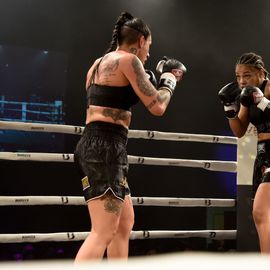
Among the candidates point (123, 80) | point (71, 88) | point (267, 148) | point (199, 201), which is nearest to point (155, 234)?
point (199, 201)

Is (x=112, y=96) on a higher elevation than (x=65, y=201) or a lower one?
higher

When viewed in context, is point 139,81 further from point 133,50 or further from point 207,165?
point 207,165

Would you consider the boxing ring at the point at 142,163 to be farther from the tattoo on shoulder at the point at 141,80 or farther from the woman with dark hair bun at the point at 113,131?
the tattoo on shoulder at the point at 141,80

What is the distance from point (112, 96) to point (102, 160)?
0.86ft

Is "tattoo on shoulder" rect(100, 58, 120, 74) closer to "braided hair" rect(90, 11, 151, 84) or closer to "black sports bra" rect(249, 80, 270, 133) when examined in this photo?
"braided hair" rect(90, 11, 151, 84)

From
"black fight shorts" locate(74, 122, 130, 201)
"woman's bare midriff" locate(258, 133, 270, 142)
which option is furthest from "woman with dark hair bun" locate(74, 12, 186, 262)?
"woman's bare midriff" locate(258, 133, 270, 142)

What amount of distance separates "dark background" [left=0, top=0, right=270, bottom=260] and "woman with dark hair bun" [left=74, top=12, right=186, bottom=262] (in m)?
2.50

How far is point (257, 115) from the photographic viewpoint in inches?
101

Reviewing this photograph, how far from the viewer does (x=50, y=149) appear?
4.54 m

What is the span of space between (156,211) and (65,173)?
1011mm

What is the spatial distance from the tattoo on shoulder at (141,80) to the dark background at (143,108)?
2.59 metres

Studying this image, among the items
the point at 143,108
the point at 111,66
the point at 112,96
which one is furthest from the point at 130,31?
the point at 143,108

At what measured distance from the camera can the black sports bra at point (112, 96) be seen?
1.90 meters

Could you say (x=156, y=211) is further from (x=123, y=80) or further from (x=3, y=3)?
(x=123, y=80)
